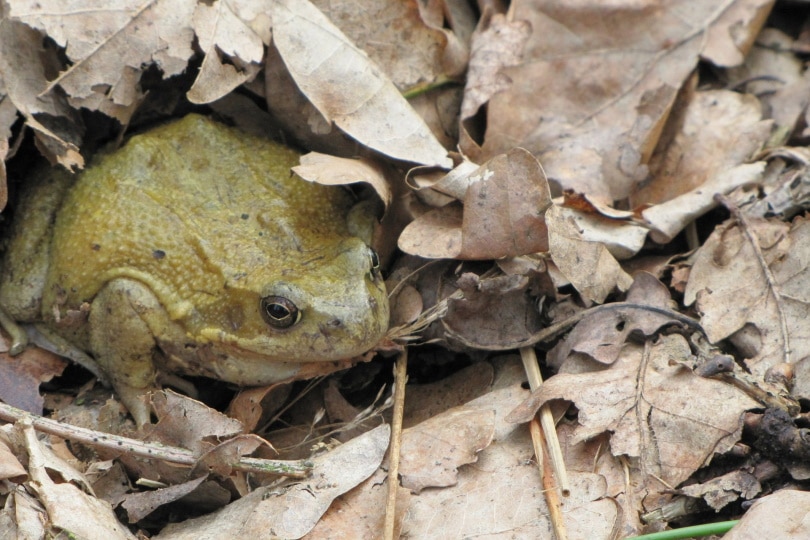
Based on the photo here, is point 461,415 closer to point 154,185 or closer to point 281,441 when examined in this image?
point 281,441

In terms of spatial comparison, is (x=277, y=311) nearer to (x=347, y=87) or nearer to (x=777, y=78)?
(x=347, y=87)

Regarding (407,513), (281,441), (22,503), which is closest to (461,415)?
(407,513)

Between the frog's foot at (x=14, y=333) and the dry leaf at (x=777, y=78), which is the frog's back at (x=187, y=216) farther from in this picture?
the dry leaf at (x=777, y=78)

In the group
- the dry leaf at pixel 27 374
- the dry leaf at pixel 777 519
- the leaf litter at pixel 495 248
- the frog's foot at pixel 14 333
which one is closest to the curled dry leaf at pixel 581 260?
the leaf litter at pixel 495 248

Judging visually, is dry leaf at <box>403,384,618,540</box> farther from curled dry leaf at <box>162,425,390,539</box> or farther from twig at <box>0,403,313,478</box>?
twig at <box>0,403,313,478</box>

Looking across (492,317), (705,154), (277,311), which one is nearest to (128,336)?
(277,311)
